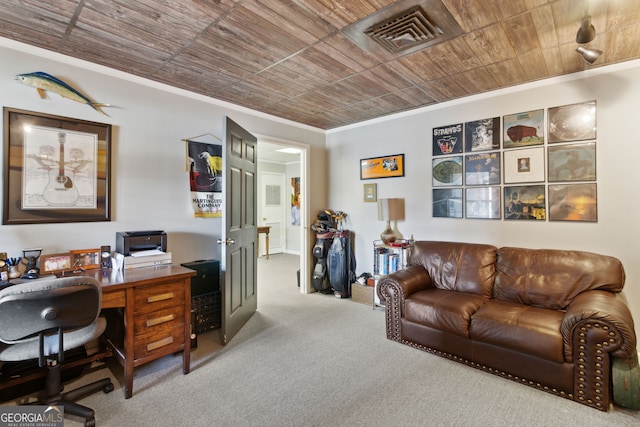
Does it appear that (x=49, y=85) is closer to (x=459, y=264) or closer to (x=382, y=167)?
(x=382, y=167)

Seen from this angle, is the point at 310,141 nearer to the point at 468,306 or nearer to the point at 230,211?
the point at 230,211

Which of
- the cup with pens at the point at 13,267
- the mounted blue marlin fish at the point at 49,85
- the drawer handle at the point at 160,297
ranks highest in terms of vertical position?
the mounted blue marlin fish at the point at 49,85

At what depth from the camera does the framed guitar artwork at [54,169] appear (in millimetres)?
2180

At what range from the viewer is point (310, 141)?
452 cm

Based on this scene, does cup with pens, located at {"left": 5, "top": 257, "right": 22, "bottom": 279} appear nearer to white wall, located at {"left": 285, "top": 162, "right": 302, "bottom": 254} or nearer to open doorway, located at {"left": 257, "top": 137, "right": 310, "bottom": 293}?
open doorway, located at {"left": 257, "top": 137, "right": 310, "bottom": 293}

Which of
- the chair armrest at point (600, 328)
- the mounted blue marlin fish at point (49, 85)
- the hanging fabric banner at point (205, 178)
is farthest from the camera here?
the hanging fabric banner at point (205, 178)

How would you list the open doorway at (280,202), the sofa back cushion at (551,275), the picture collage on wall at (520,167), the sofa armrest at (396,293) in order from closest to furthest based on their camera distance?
the sofa back cushion at (551,275) < the picture collage on wall at (520,167) < the sofa armrest at (396,293) < the open doorway at (280,202)

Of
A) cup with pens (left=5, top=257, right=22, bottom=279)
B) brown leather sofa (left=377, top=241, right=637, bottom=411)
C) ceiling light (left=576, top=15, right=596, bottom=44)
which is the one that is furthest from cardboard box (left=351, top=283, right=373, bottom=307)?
cup with pens (left=5, top=257, right=22, bottom=279)

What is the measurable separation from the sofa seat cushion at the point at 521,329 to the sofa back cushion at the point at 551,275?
16 centimetres

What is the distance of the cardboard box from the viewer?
388 centimetres

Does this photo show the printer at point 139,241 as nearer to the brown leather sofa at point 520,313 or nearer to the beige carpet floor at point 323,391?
the beige carpet floor at point 323,391

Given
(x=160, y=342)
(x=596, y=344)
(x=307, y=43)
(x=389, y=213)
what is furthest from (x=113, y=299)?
(x=596, y=344)

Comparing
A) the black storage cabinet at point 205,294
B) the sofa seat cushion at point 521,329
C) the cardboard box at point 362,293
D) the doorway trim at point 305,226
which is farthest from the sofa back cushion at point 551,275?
the black storage cabinet at point 205,294

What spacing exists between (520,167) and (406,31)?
1888 millimetres
